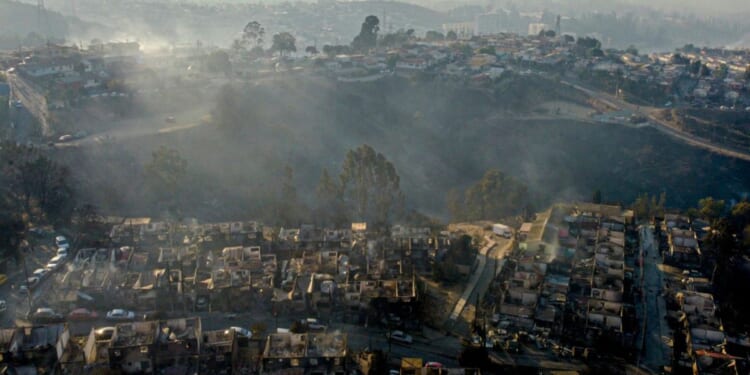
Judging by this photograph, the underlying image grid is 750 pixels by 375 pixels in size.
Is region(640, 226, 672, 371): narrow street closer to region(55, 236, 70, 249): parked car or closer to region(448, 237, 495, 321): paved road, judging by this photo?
region(448, 237, 495, 321): paved road

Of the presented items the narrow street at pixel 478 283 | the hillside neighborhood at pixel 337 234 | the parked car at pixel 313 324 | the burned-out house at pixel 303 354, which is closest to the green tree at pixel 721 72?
the hillside neighborhood at pixel 337 234

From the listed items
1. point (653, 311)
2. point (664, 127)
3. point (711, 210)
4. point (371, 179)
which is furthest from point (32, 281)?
point (664, 127)

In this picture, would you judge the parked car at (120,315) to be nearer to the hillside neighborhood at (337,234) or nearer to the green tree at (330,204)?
the hillside neighborhood at (337,234)

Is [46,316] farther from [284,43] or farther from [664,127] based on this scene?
[284,43]

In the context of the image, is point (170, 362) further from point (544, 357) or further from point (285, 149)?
point (285, 149)

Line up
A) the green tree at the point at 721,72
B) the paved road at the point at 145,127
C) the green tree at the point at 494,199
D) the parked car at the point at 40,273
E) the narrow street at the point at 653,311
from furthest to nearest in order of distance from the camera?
the green tree at the point at 721,72 → the paved road at the point at 145,127 → the green tree at the point at 494,199 → the parked car at the point at 40,273 → the narrow street at the point at 653,311

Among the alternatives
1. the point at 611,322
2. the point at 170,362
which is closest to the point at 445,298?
the point at 611,322

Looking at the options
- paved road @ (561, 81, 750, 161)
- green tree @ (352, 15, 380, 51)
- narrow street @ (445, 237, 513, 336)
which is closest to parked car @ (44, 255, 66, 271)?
narrow street @ (445, 237, 513, 336)
